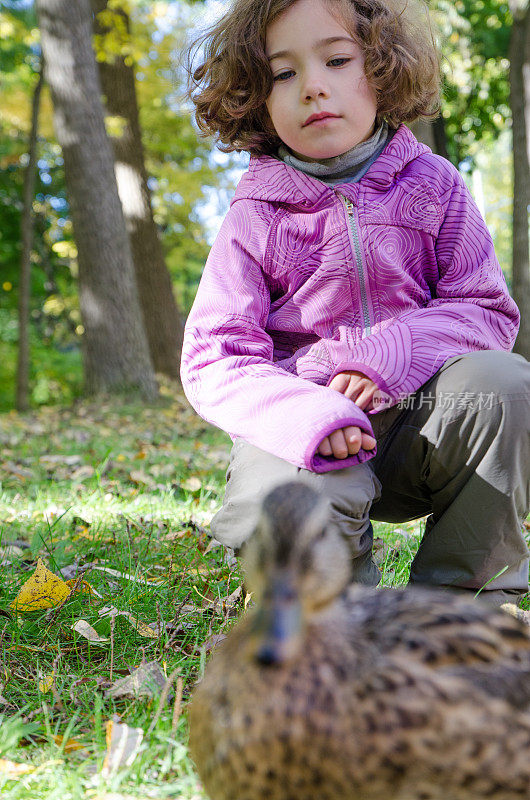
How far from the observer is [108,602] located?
266cm

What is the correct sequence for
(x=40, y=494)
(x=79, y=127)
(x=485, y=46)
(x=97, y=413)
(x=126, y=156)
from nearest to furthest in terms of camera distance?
(x=40, y=494)
(x=97, y=413)
(x=79, y=127)
(x=126, y=156)
(x=485, y=46)

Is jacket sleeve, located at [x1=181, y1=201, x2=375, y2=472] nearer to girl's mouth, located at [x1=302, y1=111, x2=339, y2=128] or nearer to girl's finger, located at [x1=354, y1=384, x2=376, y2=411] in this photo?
girl's finger, located at [x1=354, y1=384, x2=376, y2=411]

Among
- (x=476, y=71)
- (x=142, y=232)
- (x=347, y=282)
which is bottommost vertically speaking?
Result: (x=347, y=282)

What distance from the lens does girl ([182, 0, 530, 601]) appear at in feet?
7.78

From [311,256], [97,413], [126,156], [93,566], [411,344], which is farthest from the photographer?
[126,156]

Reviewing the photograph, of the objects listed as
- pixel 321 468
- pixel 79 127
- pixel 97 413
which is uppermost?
pixel 79 127

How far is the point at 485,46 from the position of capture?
46.0ft

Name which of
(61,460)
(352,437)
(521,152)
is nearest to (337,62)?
(352,437)

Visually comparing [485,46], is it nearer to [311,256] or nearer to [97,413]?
[97,413]

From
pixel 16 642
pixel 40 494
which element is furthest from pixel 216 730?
pixel 40 494

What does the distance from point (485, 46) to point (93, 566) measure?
13.9 meters

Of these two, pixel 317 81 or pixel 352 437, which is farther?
pixel 317 81

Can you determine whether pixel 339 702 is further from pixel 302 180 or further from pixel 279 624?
pixel 302 180

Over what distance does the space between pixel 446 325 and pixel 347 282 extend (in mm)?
381
